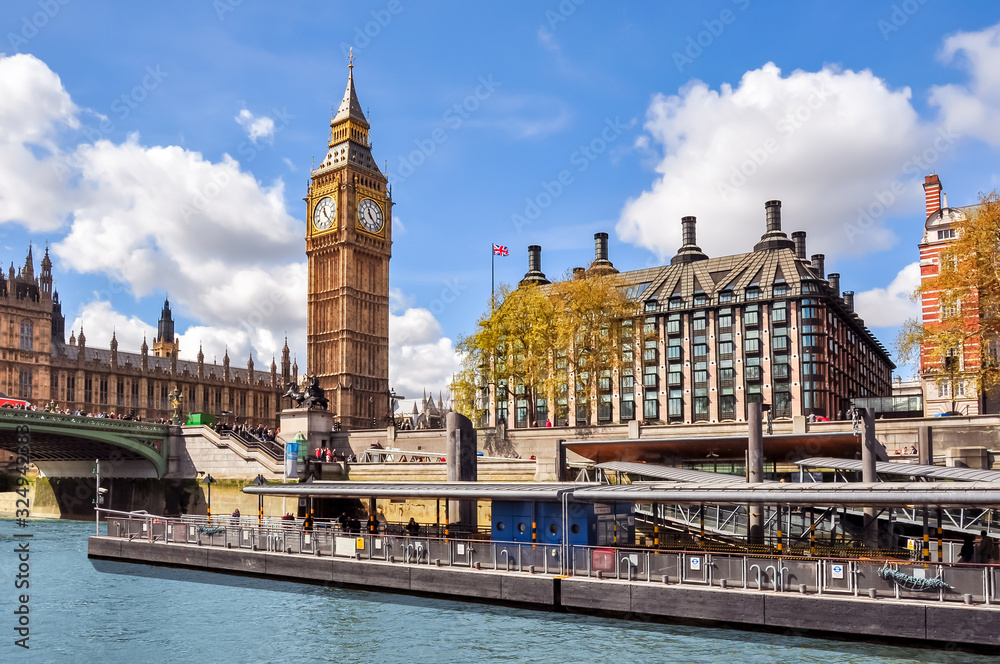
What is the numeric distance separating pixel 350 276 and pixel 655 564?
9787cm

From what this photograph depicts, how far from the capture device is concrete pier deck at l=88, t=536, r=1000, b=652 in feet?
73.8

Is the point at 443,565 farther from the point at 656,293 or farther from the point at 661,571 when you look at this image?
the point at 656,293

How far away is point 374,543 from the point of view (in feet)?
113

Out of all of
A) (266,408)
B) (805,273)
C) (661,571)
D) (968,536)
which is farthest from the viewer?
(266,408)

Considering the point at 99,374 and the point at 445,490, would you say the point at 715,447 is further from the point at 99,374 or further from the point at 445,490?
the point at 99,374

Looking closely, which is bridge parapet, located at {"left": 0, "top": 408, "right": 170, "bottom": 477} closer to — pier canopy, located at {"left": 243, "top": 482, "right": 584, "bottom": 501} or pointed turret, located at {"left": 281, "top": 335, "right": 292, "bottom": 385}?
pier canopy, located at {"left": 243, "top": 482, "right": 584, "bottom": 501}

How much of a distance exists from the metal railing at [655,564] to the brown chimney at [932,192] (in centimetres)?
6815

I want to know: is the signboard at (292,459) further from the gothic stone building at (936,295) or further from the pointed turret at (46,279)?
the pointed turret at (46,279)

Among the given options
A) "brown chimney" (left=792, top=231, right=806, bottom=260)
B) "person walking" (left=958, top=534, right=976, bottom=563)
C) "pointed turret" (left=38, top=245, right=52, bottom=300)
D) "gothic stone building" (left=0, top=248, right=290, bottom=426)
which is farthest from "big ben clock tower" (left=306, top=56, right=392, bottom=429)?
"person walking" (left=958, top=534, right=976, bottom=563)

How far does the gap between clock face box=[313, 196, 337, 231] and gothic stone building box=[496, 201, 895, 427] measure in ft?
112

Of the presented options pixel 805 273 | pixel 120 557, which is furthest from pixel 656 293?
pixel 120 557

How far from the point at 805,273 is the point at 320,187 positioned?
64.2 meters

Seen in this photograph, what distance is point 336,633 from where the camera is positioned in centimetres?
2770

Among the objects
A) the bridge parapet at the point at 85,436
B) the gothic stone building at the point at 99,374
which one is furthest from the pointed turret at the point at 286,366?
the bridge parapet at the point at 85,436
